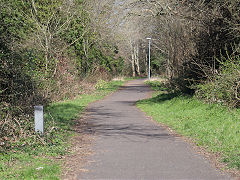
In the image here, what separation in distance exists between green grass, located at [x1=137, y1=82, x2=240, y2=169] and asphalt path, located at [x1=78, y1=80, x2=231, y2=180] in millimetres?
554

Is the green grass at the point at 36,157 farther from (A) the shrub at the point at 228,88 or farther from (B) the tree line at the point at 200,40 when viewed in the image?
(B) the tree line at the point at 200,40

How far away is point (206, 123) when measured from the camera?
11.4 metres

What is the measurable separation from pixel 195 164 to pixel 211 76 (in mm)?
8453

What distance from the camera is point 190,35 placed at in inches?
699

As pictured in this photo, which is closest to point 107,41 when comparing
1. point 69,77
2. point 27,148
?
point 69,77

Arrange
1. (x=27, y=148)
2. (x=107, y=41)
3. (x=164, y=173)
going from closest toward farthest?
(x=164, y=173) → (x=27, y=148) → (x=107, y=41)

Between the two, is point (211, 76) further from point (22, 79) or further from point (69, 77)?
point (69, 77)

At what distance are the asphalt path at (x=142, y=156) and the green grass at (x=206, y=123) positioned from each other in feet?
1.82

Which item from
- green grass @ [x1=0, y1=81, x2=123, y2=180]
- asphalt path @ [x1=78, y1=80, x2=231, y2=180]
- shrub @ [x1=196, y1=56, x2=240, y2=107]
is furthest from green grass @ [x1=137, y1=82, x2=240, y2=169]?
green grass @ [x1=0, y1=81, x2=123, y2=180]

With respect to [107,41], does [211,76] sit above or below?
below

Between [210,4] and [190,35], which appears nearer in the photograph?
[210,4]

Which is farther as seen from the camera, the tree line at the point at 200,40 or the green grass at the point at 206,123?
the tree line at the point at 200,40

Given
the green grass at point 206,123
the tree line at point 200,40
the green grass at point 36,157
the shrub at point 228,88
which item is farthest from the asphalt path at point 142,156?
the tree line at point 200,40

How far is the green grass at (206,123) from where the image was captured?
27.1 ft
